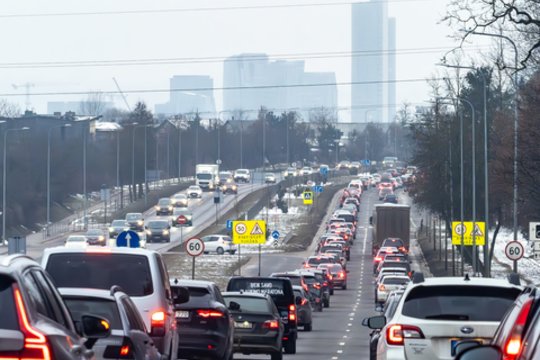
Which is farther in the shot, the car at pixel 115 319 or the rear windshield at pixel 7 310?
the car at pixel 115 319

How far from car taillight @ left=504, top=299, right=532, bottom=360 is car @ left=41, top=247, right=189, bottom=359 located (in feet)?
27.5

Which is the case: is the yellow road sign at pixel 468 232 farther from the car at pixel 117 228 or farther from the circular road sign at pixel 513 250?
the car at pixel 117 228

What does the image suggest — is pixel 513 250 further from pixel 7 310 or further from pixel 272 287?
pixel 7 310

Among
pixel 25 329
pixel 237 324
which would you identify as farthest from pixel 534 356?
pixel 237 324

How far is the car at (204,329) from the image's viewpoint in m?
22.0

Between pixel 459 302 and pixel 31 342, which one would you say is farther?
pixel 459 302

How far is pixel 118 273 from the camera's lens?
17.5 metres

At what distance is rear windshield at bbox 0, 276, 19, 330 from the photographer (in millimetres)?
8398

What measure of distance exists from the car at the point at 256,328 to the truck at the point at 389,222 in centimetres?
6095

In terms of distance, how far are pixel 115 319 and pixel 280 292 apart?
A: 18546 millimetres

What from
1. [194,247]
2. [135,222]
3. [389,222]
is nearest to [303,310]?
[194,247]

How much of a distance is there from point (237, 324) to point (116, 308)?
12482 millimetres

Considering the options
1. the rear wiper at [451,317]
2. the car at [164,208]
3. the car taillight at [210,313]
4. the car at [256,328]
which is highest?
the rear wiper at [451,317]

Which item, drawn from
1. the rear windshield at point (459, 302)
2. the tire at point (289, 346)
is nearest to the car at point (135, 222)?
the tire at point (289, 346)
